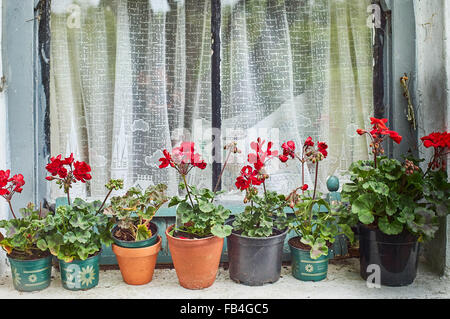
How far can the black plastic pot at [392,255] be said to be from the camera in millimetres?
2031

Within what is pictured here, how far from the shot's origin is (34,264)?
6.58ft

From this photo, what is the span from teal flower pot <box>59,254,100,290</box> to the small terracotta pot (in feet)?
0.45

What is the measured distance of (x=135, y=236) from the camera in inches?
83.4

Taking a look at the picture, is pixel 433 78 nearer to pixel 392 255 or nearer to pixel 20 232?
pixel 392 255

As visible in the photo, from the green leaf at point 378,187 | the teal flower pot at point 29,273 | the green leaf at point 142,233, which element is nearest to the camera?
the green leaf at point 378,187

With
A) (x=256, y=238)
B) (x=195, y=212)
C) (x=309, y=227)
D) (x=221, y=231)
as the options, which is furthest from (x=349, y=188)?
(x=195, y=212)

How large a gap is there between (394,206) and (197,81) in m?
1.35

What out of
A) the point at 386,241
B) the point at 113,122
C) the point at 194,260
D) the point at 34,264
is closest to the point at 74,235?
the point at 34,264

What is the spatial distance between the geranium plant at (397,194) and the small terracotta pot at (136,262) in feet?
3.46

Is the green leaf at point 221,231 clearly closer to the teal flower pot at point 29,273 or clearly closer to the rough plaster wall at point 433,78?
the teal flower pot at point 29,273

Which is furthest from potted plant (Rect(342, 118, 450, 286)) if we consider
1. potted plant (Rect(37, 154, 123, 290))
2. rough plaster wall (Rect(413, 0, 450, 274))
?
potted plant (Rect(37, 154, 123, 290))

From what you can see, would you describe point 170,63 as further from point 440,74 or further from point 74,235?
point 440,74

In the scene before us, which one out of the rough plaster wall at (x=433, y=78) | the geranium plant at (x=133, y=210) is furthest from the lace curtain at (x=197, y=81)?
the geranium plant at (x=133, y=210)

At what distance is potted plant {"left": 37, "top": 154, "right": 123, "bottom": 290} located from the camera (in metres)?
1.96
